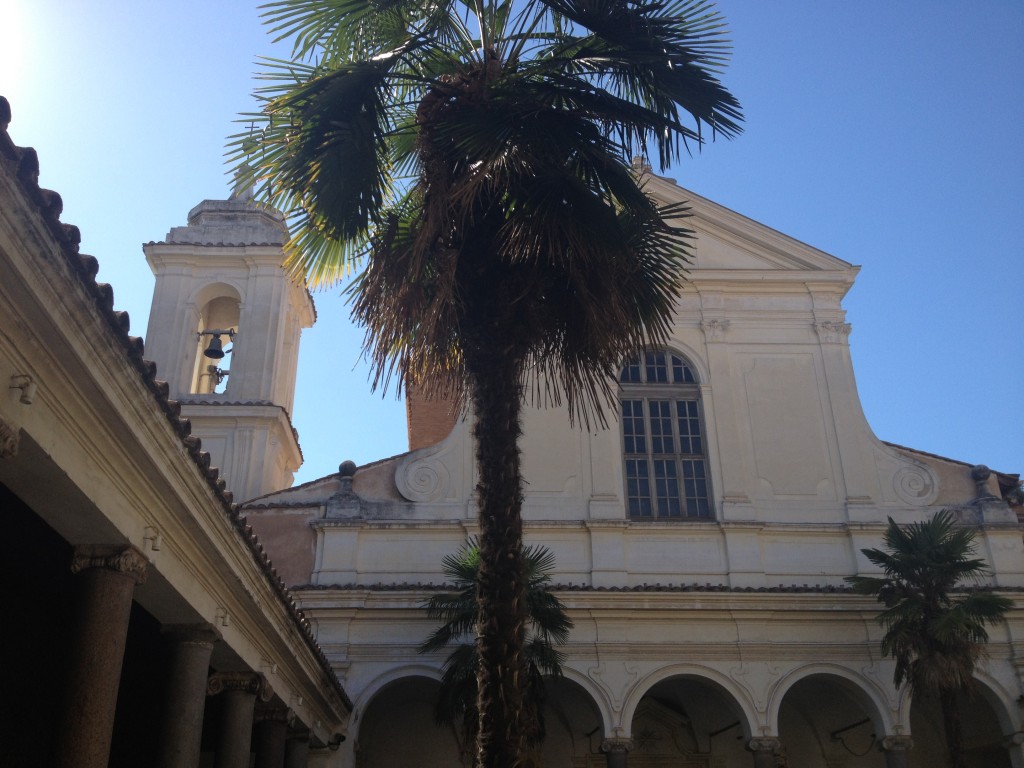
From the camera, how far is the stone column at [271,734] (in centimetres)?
1309

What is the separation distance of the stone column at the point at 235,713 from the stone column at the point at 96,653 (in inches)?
155

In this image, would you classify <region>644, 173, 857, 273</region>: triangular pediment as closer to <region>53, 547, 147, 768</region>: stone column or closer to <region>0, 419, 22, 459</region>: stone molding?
<region>53, 547, 147, 768</region>: stone column

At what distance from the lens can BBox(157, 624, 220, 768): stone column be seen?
9.22 m

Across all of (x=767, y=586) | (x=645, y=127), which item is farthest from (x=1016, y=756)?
(x=645, y=127)

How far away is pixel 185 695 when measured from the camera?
30.7ft

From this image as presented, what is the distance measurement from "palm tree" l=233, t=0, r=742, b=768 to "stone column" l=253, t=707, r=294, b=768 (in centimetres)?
511

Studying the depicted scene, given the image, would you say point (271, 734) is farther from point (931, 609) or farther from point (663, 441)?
point (663, 441)

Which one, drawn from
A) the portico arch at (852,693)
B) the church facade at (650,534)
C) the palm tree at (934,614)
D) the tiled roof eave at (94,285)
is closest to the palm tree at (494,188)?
the tiled roof eave at (94,285)

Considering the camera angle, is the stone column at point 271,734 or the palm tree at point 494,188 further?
the stone column at point 271,734

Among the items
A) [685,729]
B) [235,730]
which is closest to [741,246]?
[685,729]

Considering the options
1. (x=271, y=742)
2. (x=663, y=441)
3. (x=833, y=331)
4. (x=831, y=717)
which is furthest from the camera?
(x=833, y=331)

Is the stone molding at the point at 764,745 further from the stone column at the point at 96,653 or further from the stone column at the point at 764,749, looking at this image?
the stone column at the point at 96,653

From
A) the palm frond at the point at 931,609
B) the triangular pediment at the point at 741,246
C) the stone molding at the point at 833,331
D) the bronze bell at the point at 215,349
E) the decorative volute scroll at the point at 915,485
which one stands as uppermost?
the triangular pediment at the point at 741,246

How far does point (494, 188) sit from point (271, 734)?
758 centimetres
